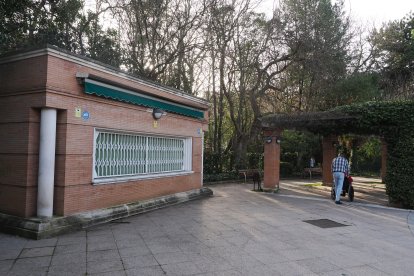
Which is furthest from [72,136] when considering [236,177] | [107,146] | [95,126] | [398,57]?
[398,57]

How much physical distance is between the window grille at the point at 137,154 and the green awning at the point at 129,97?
36.4 inches

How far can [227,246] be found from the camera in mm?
6121

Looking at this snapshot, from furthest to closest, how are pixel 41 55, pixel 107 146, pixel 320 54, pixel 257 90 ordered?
pixel 257 90 < pixel 320 54 < pixel 107 146 < pixel 41 55

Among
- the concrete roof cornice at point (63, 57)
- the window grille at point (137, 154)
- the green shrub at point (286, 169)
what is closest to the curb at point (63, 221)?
the window grille at point (137, 154)

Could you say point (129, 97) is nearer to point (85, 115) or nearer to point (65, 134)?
point (85, 115)

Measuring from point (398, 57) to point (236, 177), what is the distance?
633 inches

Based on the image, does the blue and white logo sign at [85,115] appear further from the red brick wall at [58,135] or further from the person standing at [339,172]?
the person standing at [339,172]

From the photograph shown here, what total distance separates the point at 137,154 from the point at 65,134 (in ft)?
8.92

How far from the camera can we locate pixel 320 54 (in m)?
17.8

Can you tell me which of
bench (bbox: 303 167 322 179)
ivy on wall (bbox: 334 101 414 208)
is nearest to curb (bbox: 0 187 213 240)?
ivy on wall (bbox: 334 101 414 208)

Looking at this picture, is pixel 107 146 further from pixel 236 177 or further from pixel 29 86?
pixel 236 177

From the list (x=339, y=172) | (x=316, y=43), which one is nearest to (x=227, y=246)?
(x=339, y=172)

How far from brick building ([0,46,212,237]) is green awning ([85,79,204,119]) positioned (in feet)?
0.08

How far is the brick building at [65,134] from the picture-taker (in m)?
6.91
